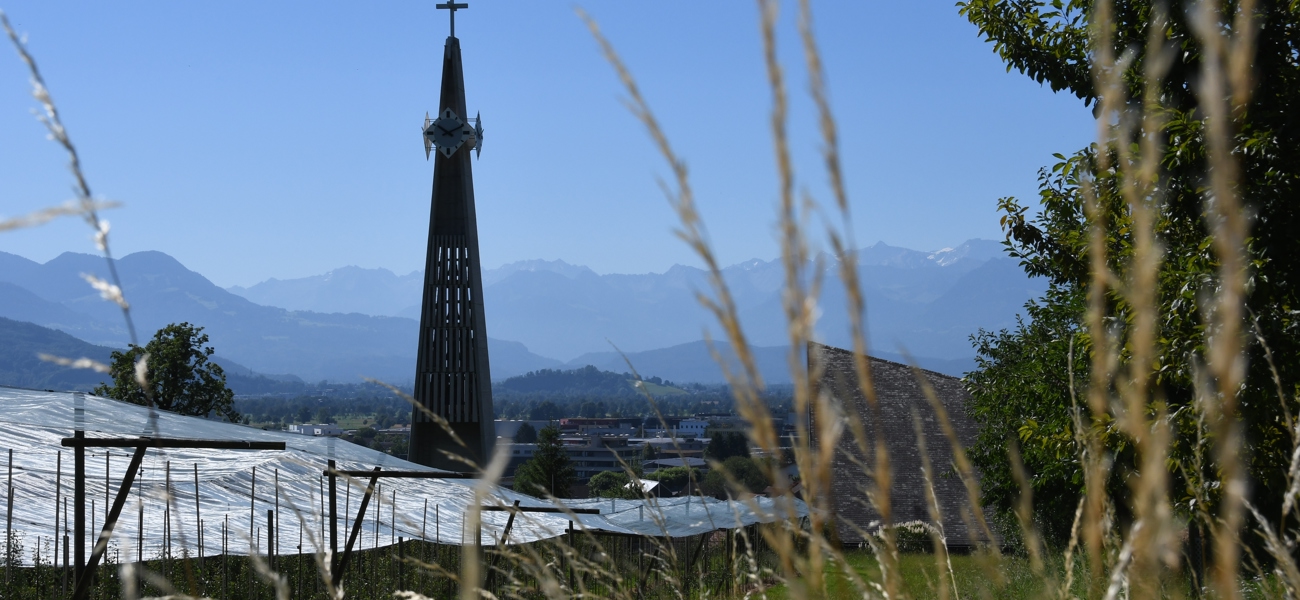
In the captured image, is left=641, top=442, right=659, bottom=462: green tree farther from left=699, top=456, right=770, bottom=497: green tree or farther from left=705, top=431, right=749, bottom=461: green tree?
left=699, top=456, right=770, bottom=497: green tree

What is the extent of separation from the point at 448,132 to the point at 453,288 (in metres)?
3.35

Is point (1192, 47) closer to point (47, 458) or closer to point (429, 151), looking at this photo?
point (47, 458)

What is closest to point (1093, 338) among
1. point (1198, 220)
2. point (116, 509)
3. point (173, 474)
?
point (116, 509)

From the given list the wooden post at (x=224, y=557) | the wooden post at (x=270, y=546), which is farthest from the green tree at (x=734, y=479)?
the wooden post at (x=224, y=557)

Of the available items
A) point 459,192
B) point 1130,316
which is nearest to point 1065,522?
point 1130,316

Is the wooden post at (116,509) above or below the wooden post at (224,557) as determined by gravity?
above

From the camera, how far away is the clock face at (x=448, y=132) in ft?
73.8

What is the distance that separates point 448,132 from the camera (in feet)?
73.9

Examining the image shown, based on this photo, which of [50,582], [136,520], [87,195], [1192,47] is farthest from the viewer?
[50,582]

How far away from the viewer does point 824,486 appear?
80cm

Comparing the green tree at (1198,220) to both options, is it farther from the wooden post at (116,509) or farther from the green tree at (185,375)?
the green tree at (185,375)

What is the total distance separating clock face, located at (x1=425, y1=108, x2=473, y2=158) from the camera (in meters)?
22.5

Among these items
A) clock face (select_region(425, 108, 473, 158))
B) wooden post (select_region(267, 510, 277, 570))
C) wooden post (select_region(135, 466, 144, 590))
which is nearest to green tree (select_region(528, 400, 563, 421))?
clock face (select_region(425, 108, 473, 158))

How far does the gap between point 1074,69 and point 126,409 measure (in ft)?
24.6
